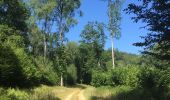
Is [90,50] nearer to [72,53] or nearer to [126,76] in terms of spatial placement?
[72,53]

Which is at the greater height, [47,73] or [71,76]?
[47,73]

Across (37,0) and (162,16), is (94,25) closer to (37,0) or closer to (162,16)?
(37,0)

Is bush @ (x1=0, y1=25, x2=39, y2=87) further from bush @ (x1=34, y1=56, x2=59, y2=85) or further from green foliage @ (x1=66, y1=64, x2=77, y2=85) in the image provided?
green foliage @ (x1=66, y1=64, x2=77, y2=85)

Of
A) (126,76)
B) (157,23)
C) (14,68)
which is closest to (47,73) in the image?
(126,76)

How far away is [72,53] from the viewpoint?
93.8 m

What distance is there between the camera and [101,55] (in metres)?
91.9

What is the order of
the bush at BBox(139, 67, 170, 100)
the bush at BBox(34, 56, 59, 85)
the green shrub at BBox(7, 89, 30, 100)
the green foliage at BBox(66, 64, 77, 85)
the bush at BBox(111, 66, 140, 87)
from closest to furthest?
the green shrub at BBox(7, 89, 30, 100) → the bush at BBox(139, 67, 170, 100) → the bush at BBox(111, 66, 140, 87) → the bush at BBox(34, 56, 59, 85) → the green foliage at BBox(66, 64, 77, 85)

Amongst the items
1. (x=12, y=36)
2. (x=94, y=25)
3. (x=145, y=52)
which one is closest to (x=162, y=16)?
(x=145, y=52)

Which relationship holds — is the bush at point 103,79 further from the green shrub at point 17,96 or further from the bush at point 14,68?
the green shrub at point 17,96

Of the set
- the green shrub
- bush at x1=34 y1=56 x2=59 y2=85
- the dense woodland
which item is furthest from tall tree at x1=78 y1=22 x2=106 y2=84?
the green shrub

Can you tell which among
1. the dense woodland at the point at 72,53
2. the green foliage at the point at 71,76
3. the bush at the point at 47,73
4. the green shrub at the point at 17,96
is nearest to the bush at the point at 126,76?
the dense woodland at the point at 72,53

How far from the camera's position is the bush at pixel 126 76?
136 ft

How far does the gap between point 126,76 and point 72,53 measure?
49197 millimetres

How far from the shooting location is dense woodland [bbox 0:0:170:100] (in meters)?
14.6
